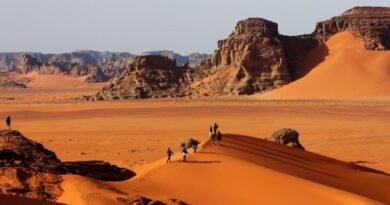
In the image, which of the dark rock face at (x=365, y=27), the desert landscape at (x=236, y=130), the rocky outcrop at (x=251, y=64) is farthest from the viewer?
the dark rock face at (x=365, y=27)

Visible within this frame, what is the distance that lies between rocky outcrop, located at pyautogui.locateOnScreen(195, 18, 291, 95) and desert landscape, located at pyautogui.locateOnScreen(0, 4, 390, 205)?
163 millimetres

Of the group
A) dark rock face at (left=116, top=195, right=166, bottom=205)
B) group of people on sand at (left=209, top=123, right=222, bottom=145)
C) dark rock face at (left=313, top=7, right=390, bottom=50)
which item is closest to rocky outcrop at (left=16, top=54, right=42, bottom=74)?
dark rock face at (left=313, top=7, right=390, bottom=50)

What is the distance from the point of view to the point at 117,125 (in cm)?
4159

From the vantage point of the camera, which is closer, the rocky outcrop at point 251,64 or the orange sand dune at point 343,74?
the orange sand dune at point 343,74

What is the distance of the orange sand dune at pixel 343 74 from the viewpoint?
67312mm

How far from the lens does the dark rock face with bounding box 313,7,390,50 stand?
245 ft

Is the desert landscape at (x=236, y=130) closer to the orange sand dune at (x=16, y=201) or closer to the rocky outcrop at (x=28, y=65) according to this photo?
the orange sand dune at (x=16, y=201)

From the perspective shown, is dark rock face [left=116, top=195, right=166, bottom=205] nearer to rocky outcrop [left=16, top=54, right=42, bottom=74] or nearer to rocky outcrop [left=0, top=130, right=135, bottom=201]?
rocky outcrop [left=0, top=130, right=135, bottom=201]

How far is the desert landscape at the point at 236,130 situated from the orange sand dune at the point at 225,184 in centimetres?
4

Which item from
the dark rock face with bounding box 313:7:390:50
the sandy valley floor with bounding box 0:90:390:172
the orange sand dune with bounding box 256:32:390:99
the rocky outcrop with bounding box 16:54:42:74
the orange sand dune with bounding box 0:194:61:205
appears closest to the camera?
the orange sand dune with bounding box 0:194:61:205

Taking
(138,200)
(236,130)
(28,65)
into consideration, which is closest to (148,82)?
(236,130)

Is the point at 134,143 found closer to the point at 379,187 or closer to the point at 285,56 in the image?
the point at 379,187

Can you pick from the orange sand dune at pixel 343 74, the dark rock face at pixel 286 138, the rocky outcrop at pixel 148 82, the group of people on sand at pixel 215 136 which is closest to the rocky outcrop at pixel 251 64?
the orange sand dune at pixel 343 74

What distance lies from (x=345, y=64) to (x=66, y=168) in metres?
63.5
